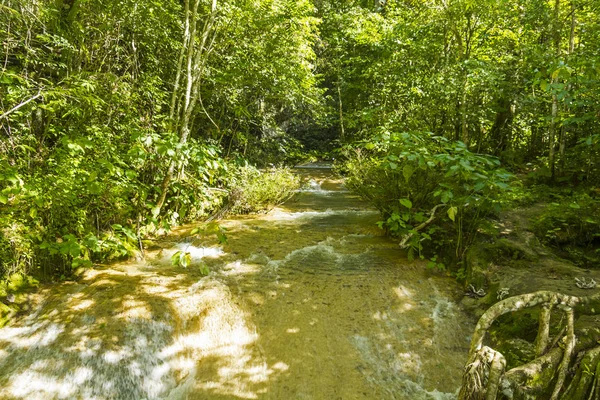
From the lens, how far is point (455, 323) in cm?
398

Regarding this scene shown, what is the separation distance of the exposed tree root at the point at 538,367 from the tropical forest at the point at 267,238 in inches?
0.5

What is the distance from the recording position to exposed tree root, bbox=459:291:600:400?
2035 millimetres

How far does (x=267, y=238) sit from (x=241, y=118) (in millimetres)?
4695

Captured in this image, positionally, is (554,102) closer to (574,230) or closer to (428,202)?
(574,230)

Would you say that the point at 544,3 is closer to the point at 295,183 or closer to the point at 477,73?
the point at 477,73

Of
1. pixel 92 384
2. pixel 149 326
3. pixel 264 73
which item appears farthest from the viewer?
pixel 264 73

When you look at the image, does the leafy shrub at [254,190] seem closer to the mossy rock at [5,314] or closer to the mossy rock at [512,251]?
the mossy rock at [5,314]

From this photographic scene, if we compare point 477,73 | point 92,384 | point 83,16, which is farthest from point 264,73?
point 92,384

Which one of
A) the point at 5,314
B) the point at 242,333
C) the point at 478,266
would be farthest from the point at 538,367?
the point at 5,314

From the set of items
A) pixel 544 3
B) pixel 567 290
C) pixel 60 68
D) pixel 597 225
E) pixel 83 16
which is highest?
pixel 544 3

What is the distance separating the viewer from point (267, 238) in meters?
6.07

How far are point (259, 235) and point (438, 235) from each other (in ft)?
10.4

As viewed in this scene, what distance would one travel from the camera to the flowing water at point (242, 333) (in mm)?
3150

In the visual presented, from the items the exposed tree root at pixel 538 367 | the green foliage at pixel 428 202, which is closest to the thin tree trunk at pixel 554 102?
the green foliage at pixel 428 202
